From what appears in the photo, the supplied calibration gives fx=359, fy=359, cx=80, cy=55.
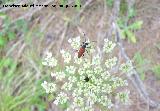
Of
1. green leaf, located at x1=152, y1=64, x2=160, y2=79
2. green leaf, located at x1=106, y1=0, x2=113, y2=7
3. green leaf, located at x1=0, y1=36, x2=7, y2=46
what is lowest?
green leaf, located at x1=152, y1=64, x2=160, y2=79

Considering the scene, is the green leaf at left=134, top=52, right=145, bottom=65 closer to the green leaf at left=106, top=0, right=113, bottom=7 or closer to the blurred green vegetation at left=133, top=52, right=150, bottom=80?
the blurred green vegetation at left=133, top=52, right=150, bottom=80

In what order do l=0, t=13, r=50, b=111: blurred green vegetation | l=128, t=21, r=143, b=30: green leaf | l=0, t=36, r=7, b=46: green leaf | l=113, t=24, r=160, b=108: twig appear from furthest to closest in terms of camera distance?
l=0, t=36, r=7, b=46: green leaf
l=0, t=13, r=50, b=111: blurred green vegetation
l=128, t=21, r=143, b=30: green leaf
l=113, t=24, r=160, b=108: twig

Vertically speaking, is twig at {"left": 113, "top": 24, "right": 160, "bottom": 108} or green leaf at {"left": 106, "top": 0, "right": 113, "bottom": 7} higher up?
green leaf at {"left": 106, "top": 0, "right": 113, "bottom": 7}

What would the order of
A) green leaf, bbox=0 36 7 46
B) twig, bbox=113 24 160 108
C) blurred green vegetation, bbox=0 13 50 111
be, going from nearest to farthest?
twig, bbox=113 24 160 108, blurred green vegetation, bbox=0 13 50 111, green leaf, bbox=0 36 7 46

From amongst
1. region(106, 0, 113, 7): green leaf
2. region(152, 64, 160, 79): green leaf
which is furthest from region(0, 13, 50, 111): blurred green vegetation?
region(152, 64, 160, 79): green leaf

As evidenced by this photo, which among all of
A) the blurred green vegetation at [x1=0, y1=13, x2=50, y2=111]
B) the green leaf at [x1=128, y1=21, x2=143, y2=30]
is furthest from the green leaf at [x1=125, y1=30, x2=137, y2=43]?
the blurred green vegetation at [x1=0, y1=13, x2=50, y2=111]

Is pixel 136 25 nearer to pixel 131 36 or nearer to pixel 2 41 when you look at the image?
pixel 131 36

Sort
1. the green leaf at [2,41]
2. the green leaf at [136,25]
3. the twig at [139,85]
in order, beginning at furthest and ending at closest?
the green leaf at [2,41]
the green leaf at [136,25]
the twig at [139,85]

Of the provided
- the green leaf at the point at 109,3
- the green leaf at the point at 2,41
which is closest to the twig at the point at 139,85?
the green leaf at the point at 109,3

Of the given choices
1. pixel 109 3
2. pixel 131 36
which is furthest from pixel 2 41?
pixel 131 36

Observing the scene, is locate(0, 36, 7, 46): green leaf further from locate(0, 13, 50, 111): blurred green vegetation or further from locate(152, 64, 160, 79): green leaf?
locate(152, 64, 160, 79): green leaf

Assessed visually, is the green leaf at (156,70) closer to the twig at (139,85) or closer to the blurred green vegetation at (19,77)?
the twig at (139,85)

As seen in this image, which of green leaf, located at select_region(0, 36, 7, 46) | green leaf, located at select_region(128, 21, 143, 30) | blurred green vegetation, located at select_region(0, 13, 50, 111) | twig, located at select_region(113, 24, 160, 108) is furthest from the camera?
green leaf, located at select_region(0, 36, 7, 46)

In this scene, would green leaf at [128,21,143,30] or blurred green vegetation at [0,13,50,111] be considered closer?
green leaf at [128,21,143,30]
